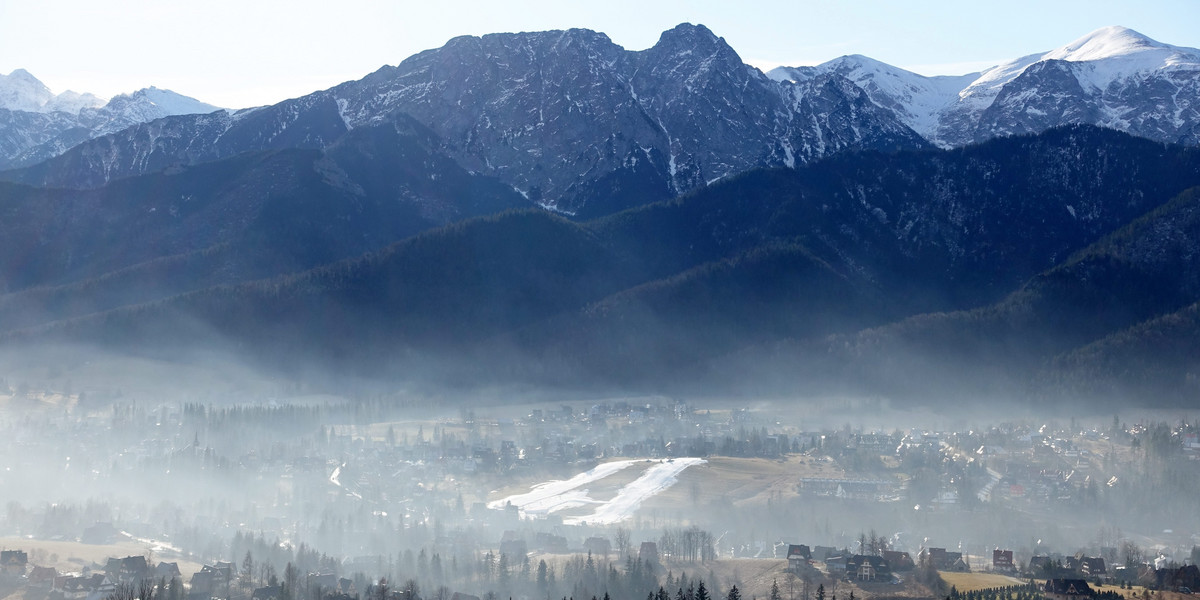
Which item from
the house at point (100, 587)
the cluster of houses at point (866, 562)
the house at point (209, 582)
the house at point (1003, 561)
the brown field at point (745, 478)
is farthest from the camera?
the brown field at point (745, 478)

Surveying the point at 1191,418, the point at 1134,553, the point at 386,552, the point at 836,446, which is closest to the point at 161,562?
the point at 386,552

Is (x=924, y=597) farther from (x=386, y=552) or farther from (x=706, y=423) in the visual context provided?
(x=706, y=423)

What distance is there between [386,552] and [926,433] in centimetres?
7649

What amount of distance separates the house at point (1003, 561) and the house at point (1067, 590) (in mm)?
7504

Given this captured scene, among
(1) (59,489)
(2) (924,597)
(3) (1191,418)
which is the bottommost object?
(2) (924,597)

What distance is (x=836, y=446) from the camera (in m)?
156

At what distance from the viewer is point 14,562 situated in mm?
98812

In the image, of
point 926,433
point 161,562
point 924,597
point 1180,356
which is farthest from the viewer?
point 1180,356

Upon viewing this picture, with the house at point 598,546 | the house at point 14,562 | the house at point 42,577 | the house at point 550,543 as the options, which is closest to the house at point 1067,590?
the house at point 598,546

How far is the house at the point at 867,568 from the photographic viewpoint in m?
98.2

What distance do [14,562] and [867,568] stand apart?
5330cm

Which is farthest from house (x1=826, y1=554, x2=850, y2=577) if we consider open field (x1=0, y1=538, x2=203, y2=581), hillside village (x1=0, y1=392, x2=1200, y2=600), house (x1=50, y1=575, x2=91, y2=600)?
house (x1=50, y1=575, x2=91, y2=600)

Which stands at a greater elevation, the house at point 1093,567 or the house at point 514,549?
the house at point 514,549

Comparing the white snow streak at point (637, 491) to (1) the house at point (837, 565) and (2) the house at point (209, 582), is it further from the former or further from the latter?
(2) the house at point (209, 582)
